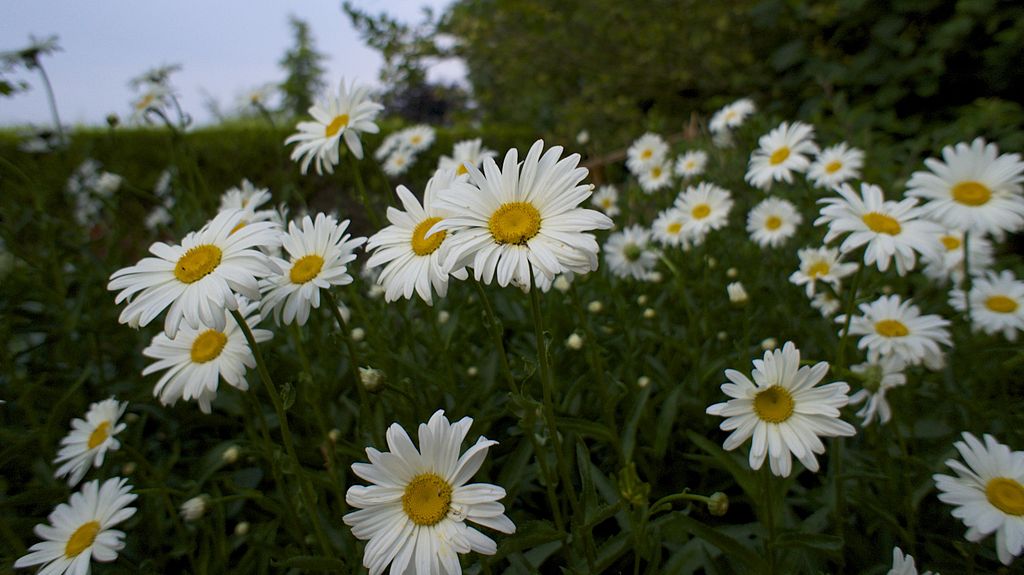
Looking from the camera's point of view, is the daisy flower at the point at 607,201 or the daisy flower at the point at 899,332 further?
the daisy flower at the point at 607,201

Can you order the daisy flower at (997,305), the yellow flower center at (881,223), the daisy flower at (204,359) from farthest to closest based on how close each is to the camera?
the daisy flower at (997,305), the yellow flower center at (881,223), the daisy flower at (204,359)

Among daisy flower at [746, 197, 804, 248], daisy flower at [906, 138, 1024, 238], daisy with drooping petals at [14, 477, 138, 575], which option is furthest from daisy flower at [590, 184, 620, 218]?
daisy with drooping petals at [14, 477, 138, 575]

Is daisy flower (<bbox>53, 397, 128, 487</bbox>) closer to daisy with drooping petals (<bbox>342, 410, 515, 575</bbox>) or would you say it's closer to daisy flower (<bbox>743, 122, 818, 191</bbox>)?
daisy with drooping petals (<bbox>342, 410, 515, 575</bbox>)

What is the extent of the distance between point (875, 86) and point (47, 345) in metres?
6.27

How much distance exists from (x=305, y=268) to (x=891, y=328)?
1.66m

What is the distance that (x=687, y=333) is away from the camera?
2297 mm

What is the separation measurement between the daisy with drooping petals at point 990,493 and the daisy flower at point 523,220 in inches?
35.5

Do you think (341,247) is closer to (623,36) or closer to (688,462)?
(688,462)

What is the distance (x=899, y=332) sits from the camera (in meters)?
1.76

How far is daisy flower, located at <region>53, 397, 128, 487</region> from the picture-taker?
159cm

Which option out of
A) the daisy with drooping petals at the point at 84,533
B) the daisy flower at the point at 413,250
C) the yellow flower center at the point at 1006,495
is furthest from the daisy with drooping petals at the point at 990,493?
the daisy with drooping petals at the point at 84,533

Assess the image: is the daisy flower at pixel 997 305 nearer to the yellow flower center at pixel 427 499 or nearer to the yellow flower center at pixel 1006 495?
the yellow flower center at pixel 1006 495

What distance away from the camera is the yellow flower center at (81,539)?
1.39 m

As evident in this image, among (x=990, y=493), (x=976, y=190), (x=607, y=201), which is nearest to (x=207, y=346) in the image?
(x=990, y=493)
